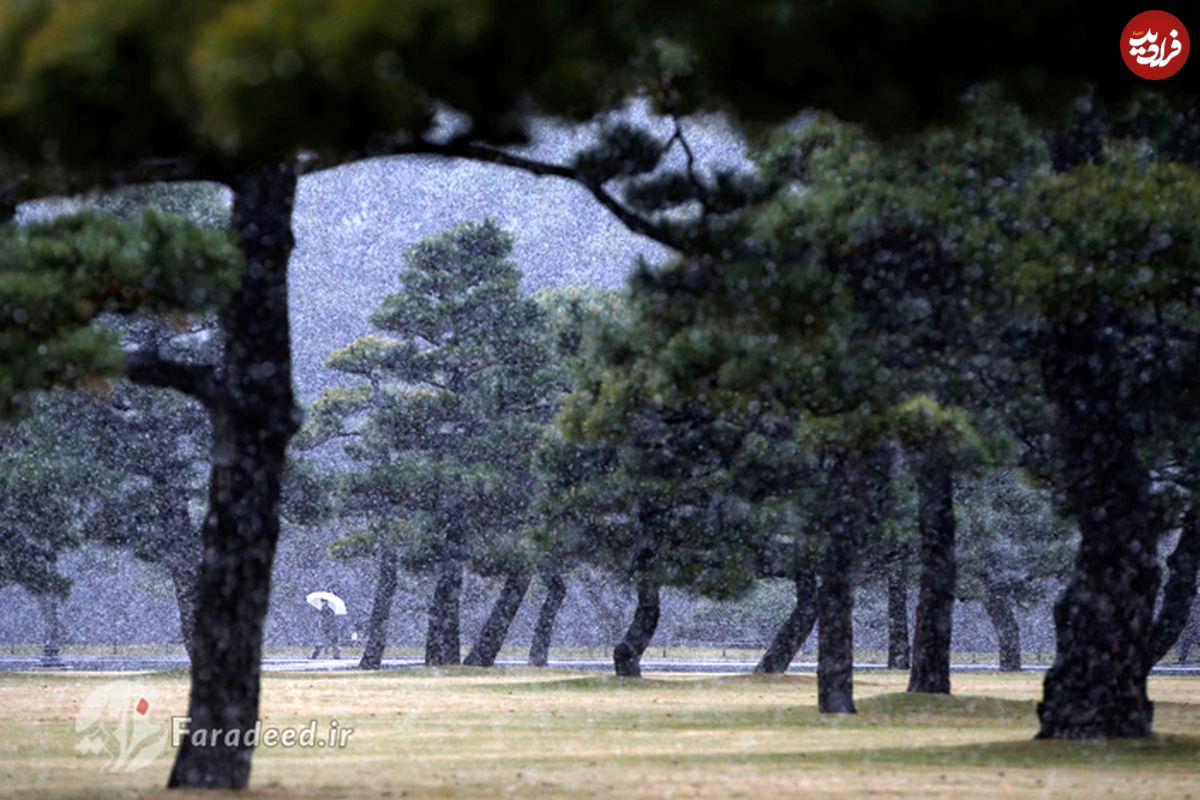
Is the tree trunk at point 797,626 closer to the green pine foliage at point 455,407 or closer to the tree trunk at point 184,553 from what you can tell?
the green pine foliage at point 455,407

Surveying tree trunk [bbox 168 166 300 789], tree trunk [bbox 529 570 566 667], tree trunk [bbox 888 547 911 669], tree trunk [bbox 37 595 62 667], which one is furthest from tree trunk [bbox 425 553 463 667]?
tree trunk [bbox 168 166 300 789]

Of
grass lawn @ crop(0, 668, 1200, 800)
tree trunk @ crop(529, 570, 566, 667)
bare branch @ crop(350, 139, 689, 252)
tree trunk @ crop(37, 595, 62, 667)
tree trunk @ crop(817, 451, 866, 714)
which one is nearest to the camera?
bare branch @ crop(350, 139, 689, 252)

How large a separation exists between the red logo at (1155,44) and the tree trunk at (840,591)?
1242 centimetres

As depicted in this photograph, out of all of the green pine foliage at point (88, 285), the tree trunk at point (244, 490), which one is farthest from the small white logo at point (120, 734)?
the green pine foliage at point (88, 285)

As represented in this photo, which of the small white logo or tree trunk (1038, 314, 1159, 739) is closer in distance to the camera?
the small white logo

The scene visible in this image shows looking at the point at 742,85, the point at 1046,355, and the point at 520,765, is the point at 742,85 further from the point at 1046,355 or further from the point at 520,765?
the point at 1046,355

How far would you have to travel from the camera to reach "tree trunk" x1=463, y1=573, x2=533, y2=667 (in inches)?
1448

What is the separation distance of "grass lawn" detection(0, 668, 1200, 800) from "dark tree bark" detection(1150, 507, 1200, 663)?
1.11 meters

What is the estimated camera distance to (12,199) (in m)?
9.46

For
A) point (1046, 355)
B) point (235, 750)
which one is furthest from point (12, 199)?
point (1046, 355)

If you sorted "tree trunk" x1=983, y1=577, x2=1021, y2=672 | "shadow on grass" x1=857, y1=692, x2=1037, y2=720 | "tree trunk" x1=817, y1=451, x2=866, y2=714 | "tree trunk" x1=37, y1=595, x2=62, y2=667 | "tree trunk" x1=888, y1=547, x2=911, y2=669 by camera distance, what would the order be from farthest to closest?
1. "tree trunk" x1=983, y1=577, x2=1021, y2=672
2. "tree trunk" x1=37, y1=595, x2=62, y2=667
3. "tree trunk" x1=888, y1=547, x2=911, y2=669
4. "shadow on grass" x1=857, y1=692, x2=1037, y2=720
5. "tree trunk" x1=817, y1=451, x2=866, y2=714

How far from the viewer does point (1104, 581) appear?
1308 cm

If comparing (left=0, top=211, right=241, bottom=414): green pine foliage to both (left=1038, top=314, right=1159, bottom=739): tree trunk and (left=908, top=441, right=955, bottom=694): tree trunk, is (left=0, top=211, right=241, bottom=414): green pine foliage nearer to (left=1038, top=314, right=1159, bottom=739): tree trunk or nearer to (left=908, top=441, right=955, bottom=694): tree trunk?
(left=1038, top=314, right=1159, bottom=739): tree trunk

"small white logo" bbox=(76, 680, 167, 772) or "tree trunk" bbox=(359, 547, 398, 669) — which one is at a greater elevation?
"tree trunk" bbox=(359, 547, 398, 669)
